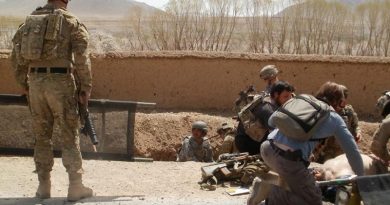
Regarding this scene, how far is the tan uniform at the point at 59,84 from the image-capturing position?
5.68m

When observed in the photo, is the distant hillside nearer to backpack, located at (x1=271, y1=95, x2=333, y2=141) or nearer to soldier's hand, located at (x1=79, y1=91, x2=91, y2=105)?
soldier's hand, located at (x1=79, y1=91, x2=91, y2=105)

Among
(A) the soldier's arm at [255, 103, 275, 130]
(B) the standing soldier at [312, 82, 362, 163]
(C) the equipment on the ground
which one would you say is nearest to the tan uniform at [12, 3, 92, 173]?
(C) the equipment on the ground

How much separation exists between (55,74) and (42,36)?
1.16 ft

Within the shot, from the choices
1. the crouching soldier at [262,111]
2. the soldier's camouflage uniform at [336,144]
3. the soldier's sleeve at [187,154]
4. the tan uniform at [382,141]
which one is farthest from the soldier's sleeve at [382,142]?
the soldier's sleeve at [187,154]

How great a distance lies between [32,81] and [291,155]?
2.66 metres

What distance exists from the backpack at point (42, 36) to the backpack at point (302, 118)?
237 cm

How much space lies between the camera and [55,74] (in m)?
5.71

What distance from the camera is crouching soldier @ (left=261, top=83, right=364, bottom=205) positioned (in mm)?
4121

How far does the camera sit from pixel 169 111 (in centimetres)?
1523

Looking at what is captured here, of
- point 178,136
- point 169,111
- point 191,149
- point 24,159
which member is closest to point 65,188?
point 24,159

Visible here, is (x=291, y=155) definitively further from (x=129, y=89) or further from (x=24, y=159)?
(x=129, y=89)

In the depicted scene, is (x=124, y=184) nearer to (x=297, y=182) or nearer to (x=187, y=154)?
(x=187, y=154)

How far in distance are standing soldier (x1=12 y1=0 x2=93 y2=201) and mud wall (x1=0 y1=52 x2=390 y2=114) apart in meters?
9.30

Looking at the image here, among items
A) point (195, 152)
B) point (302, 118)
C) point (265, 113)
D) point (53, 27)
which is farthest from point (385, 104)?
point (195, 152)
